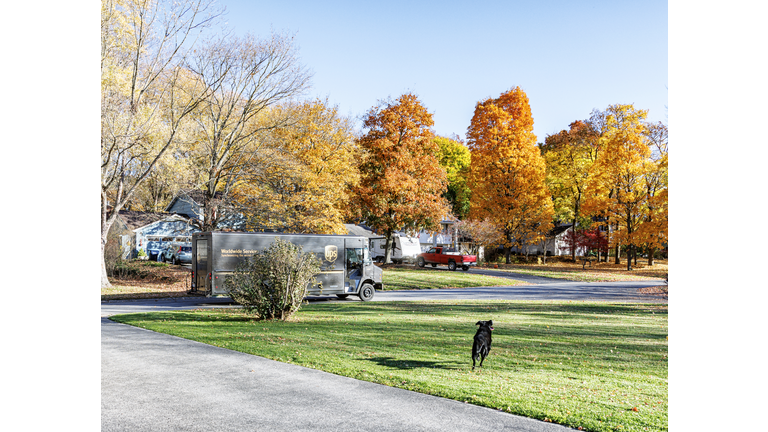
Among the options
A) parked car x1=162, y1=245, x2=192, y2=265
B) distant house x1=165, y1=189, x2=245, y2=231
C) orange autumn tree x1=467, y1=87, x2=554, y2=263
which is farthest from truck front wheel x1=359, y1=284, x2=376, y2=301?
orange autumn tree x1=467, y1=87, x2=554, y2=263

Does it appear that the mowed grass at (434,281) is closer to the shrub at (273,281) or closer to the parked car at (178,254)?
the shrub at (273,281)

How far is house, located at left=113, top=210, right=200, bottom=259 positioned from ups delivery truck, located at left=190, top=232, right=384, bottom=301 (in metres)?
23.6

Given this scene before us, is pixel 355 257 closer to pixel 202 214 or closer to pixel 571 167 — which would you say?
pixel 202 214

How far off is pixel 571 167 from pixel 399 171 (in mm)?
19055

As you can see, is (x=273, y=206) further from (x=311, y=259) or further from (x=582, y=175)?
(x=582, y=175)

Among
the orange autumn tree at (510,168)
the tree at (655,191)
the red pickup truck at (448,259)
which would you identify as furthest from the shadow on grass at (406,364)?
the orange autumn tree at (510,168)

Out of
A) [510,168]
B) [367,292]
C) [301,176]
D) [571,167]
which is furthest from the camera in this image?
[571,167]

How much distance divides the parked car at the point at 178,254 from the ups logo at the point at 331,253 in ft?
72.0

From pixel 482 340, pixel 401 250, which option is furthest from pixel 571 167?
pixel 482 340

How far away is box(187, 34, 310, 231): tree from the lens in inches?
1031

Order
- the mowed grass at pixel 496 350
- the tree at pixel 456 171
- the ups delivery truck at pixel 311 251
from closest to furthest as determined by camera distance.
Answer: the mowed grass at pixel 496 350, the ups delivery truck at pixel 311 251, the tree at pixel 456 171

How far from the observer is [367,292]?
21.4m

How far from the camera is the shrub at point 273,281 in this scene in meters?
13.8

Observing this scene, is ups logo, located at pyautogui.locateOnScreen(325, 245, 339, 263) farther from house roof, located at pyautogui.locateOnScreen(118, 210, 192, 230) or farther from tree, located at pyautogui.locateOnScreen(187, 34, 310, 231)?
house roof, located at pyautogui.locateOnScreen(118, 210, 192, 230)
